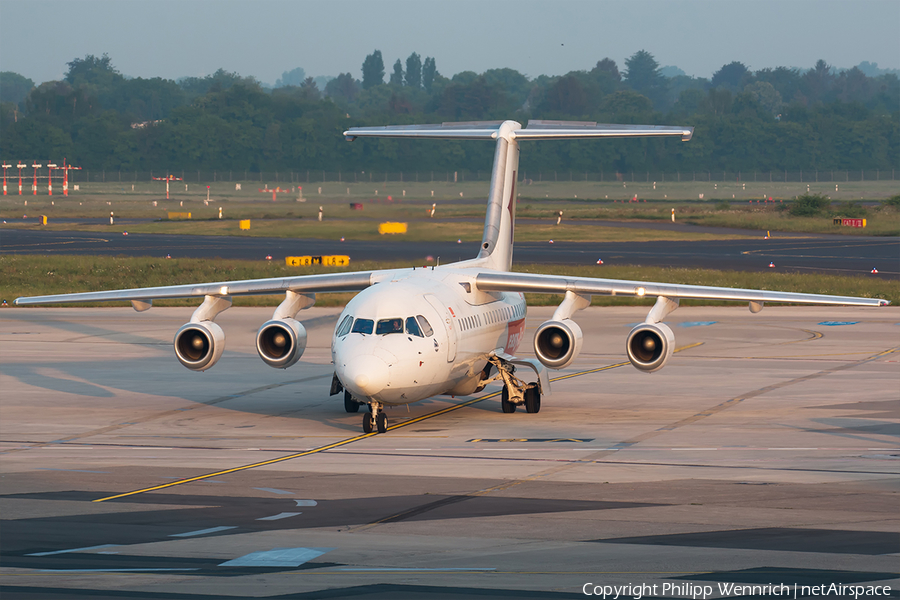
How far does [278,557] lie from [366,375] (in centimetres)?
772

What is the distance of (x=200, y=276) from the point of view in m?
50.6

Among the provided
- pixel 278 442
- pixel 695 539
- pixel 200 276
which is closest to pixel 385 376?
pixel 278 442

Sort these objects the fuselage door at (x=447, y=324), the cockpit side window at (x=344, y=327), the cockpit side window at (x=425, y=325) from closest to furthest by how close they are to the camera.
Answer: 1. the cockpit side window at (x=425, y=325)
2. the cockpit side window at (x=344, y=327)
3. the fuselage door at (x=447, y=324)

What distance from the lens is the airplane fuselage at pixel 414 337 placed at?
68.7ft

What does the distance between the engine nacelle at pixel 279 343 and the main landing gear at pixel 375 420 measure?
2.26 m

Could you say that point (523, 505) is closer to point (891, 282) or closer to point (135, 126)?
point (891, 282)

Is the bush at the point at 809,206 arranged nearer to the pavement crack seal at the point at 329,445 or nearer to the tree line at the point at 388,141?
the tree line at the point at 388,141

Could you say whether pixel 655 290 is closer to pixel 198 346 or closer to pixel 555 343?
pixel 555 343

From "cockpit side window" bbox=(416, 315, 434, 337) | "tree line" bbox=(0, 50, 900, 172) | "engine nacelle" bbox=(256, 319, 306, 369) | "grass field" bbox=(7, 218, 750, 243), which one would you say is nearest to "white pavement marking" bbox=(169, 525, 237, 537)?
"cockpit side window" bbox=(416, 315, 434, 337)

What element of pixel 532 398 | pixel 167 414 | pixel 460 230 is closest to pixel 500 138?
pixel 532 398

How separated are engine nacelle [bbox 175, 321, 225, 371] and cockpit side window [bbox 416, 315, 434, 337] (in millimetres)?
4685

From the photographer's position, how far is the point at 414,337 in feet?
70.5

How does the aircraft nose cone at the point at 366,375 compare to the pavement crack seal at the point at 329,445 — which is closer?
the pavement crack seal at the point at 329,445

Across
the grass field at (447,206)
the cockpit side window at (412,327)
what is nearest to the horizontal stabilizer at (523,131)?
the cockpit side window at (412,327)
